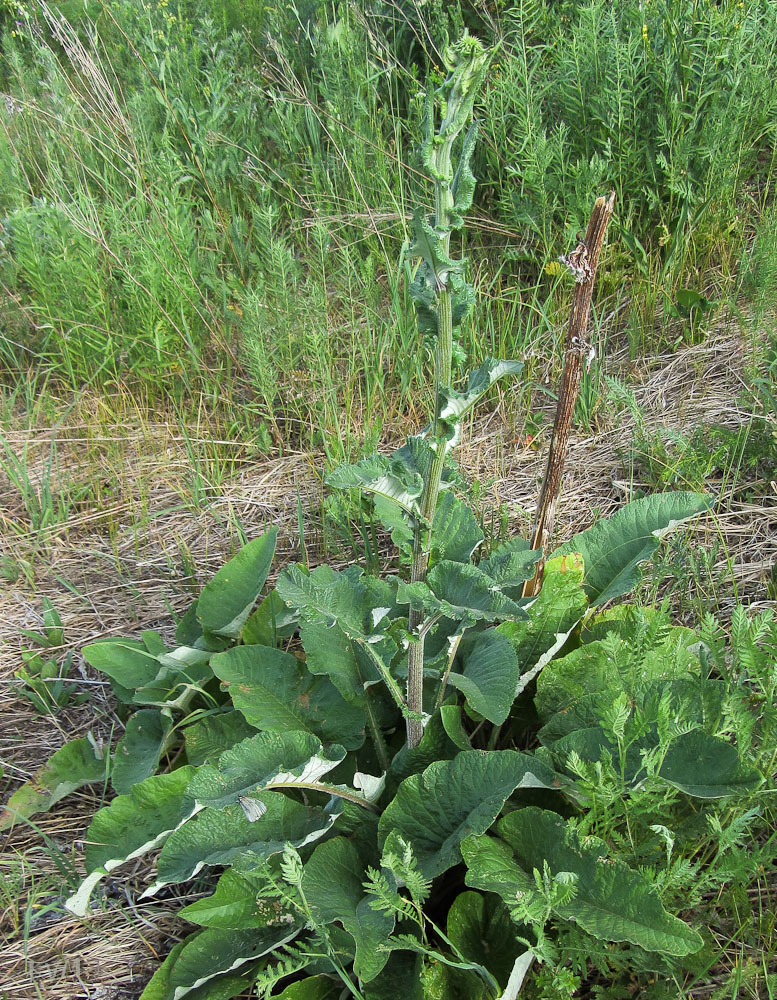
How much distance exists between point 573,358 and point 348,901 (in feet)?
3.69

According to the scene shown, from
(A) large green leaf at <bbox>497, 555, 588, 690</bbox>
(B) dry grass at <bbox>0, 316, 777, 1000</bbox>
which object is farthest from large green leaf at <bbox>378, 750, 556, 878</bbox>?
(B) dry grass at <bbox>0, 316, 777, 1000</bbox>

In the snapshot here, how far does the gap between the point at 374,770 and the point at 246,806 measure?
1.48 feet

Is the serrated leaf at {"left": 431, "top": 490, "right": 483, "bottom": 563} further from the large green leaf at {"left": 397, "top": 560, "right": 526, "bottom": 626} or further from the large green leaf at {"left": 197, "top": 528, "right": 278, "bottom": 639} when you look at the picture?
the large green leaf at {"left": 197, "top": 528, "right": 278, "bottom": 639}

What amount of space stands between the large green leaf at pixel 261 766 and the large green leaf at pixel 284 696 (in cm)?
19

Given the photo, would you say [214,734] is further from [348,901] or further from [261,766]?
[348,901]

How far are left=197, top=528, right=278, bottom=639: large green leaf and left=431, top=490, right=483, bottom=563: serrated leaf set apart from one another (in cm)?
45

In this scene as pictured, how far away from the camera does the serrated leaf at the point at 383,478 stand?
109 cm

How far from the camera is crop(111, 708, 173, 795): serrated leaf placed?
168 centimetres

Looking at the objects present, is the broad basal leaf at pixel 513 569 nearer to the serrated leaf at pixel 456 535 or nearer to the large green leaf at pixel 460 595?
the large green leaf at pixel 460 595

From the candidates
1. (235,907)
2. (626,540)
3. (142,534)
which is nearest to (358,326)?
(142,534)

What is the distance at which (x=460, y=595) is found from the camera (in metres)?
1.23

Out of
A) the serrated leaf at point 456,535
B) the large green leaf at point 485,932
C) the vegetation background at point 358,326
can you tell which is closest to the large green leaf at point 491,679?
the serrated leaf at point 456,535

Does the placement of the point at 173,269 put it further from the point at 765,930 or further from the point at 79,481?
the point at 765,930

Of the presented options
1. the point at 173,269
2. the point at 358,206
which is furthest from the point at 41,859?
the point at 358,206
